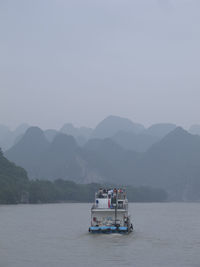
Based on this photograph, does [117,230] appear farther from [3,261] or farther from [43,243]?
[3,261]

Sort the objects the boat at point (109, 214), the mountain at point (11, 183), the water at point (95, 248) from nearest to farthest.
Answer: the water at point (95, 248)
the boat at point (109, 214)
the mountain at point (11, 183)

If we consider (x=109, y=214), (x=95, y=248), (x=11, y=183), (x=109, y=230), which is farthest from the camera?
(x=11, y=183)

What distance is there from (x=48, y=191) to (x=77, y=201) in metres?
23.1

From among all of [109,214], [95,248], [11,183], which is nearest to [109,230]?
[109,214]

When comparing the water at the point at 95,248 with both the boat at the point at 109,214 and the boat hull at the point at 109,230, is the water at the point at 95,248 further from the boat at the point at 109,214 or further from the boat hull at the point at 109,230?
the boat at the point at 109,214

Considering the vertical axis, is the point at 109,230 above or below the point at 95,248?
above

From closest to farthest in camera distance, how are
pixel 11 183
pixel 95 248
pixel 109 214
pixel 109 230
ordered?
pixel 95 248 → pixel 109 230 → pixel 109 214 → pixel 11 183

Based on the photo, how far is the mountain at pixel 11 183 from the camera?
12838cm

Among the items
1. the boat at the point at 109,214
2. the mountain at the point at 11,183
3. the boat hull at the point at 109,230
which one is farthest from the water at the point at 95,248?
the mountain at the point at 11,183

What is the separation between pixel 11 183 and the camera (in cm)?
13775

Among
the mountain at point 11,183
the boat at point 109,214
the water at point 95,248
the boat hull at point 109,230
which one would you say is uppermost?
the mountain at point 11,183

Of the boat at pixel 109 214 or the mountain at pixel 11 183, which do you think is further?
the mountain at pixel 11 183

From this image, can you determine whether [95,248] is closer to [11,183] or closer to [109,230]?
[109,230]

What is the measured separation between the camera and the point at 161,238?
50844mm
